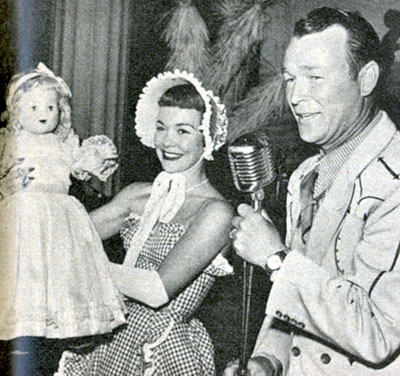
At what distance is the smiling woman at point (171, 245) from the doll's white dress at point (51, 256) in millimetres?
65

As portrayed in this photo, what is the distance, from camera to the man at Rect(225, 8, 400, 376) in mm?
925

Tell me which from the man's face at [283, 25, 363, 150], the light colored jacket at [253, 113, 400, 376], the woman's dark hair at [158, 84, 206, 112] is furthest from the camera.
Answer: the woman's dark hair at [158, 84, 206, 112]

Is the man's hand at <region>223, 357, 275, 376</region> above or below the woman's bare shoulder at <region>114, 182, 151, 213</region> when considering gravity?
below

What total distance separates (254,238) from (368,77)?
335mm

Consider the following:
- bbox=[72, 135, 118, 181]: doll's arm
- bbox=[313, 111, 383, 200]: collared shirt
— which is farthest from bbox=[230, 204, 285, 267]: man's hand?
bbox=[72, 135, 118, 181]: doll's arm

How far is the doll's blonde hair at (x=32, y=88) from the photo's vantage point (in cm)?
124

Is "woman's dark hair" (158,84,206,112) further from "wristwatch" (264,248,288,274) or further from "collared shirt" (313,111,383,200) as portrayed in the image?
"wristwatch" (264,248,288,274)

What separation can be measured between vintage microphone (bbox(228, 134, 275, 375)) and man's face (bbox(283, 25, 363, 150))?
82 millimetres

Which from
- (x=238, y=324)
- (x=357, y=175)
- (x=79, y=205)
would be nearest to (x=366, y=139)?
(x=357, y=175)

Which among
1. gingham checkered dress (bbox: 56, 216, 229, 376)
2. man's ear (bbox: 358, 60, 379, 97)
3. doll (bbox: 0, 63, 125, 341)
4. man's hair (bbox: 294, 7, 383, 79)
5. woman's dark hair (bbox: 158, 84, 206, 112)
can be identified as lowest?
gingham checkered dress (bbox: 56, 216, 229, 376)

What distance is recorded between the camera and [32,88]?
1.23 m

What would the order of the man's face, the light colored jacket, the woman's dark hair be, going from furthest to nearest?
the woman's dark hair < the man's face < the light colored jacket

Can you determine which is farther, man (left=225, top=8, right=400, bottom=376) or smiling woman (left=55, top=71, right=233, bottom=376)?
smiling woman (left=55, top=71, right=233, bottom=376)

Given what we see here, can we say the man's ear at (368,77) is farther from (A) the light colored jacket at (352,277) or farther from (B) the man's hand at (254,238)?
(B) the man's hand at (254,238)
